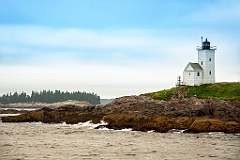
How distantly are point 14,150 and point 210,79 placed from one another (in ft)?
190

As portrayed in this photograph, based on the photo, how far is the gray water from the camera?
27000 mm

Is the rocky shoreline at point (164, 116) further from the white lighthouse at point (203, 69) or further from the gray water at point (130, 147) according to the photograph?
the white lighthouse at point (203, 69)

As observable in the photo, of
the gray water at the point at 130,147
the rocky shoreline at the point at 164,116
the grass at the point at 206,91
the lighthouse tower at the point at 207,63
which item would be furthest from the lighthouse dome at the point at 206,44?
the gray water at the point at 130,147

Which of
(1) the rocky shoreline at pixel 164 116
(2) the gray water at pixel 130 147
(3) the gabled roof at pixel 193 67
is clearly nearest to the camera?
(2) the gray water at pixel 130 147

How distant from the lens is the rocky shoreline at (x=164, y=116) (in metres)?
43.1

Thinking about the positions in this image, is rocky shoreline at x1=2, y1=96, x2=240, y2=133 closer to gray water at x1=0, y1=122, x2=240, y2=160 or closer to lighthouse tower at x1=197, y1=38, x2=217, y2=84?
gray water at x1=0, y1=122, x2=240, y2=160

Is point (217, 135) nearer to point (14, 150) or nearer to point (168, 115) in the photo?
point (168, 115)

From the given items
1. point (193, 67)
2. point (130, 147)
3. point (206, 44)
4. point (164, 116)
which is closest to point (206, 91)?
point (193, 67)

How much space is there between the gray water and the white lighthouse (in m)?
42.2

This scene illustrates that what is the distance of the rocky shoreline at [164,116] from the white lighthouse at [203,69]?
1773 cm

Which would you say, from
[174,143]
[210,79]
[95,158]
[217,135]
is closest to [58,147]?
[95,158]

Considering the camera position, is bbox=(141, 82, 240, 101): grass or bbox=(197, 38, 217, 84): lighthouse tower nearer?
bbox=(141, 82, 240, 101): grass

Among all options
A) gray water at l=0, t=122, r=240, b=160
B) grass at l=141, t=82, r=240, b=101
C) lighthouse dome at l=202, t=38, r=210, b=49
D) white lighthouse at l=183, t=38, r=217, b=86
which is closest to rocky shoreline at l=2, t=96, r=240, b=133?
gray water at l=0, t=122, r=240, b=160

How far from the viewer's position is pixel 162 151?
29312 millimetres
